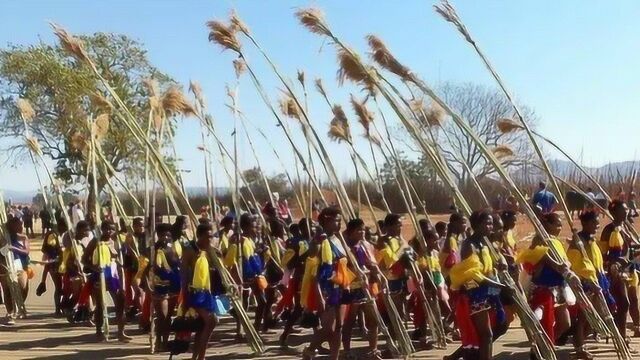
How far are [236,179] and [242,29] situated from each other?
312 centimetres

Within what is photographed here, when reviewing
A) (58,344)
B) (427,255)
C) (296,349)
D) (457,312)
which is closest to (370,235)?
(427,255)

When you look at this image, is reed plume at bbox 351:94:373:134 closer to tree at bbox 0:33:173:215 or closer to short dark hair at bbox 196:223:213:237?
short dark hair at bbox 196:223:213:237

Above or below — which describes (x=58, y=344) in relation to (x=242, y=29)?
below

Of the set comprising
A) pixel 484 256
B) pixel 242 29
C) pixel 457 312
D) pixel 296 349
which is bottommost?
pixel 296 349

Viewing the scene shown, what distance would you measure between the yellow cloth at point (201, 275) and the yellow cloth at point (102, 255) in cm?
307

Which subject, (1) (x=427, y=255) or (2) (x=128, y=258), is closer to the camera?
(1) (x=427, y=255)

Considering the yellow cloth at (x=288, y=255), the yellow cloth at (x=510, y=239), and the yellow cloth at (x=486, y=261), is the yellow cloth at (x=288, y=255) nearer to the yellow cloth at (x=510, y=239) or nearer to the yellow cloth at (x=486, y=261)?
the yellow cloth at (x=510, y=239)

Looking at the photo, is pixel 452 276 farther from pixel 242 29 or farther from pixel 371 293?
pixel 242 29

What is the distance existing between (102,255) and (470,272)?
5423 mm

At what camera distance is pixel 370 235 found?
36.6 ft

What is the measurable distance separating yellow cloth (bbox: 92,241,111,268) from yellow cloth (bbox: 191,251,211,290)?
3073mm

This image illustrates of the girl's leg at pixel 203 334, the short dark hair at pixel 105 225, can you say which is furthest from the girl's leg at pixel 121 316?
the girl's leg at pixel 203 334

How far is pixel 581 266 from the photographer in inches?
341

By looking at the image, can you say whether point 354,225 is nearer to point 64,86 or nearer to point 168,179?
point 168,179
